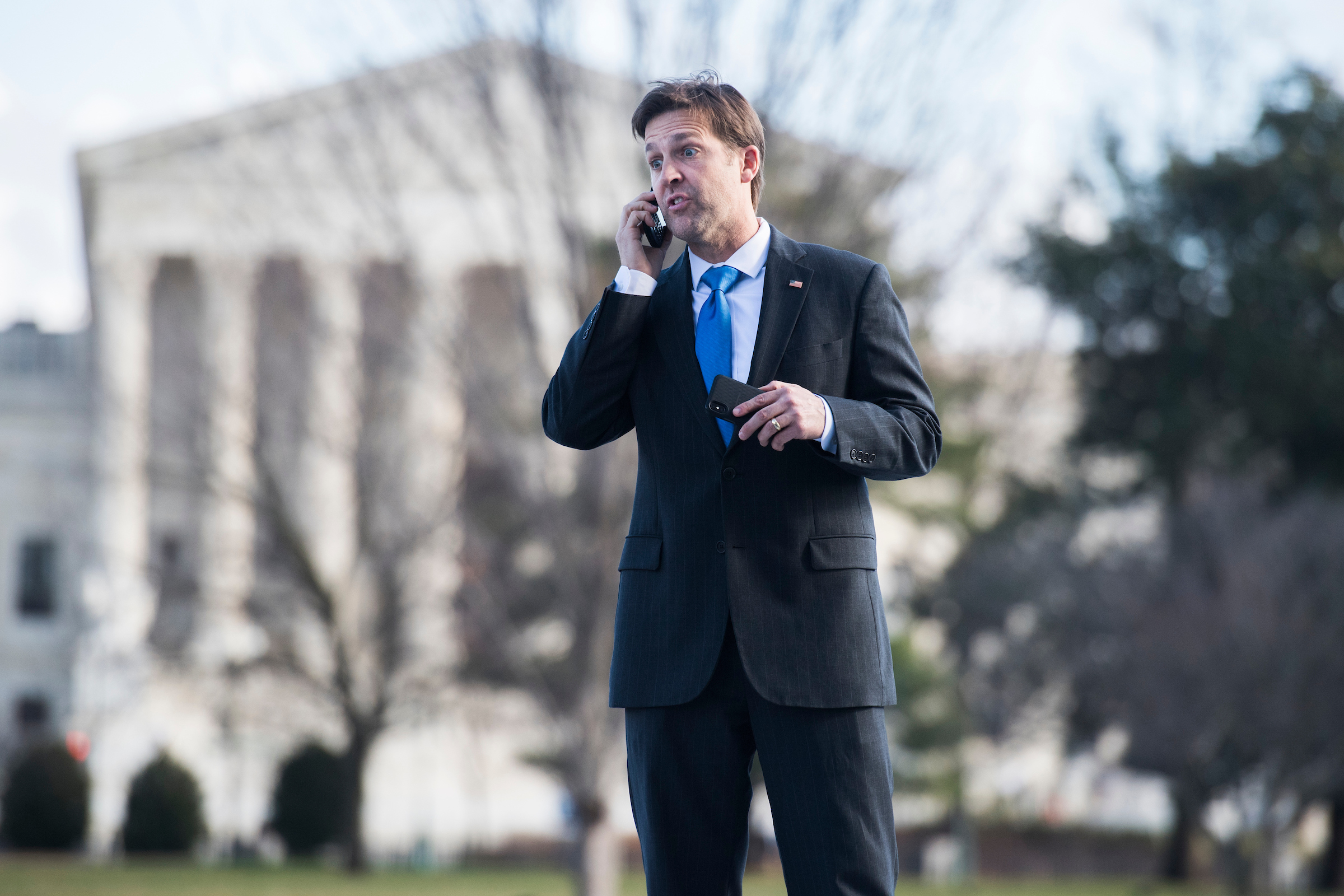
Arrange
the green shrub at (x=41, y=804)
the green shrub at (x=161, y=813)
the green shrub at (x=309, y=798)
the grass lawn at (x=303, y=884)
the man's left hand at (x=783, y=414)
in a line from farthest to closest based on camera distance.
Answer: the green shrub at (x=161, y=813) < the green shrub at (x=309, y=798) < the green shrub at (x=41, y=804) < the grass lawn at (x=303, y=884) < the man's left hand at (x=783, y=414)

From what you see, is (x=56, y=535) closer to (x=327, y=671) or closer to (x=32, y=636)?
(x=32, y=636)

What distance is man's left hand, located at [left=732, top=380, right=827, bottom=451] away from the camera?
2.56 meters

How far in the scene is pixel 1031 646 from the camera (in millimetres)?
27188

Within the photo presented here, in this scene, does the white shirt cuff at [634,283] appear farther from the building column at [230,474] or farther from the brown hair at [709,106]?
the building column at [230,474]

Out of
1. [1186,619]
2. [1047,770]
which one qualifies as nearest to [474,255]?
[1186,619]

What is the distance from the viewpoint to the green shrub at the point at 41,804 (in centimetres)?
2420

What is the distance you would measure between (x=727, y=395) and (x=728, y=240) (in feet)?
1.72

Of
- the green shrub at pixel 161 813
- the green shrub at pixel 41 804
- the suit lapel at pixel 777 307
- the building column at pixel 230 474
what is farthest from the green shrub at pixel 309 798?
the suit lapel at pixel 777 307

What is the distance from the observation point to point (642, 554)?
9.75ft

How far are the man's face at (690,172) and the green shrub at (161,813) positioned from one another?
963 inches

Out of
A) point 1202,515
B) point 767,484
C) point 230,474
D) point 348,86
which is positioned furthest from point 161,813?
point 767,484

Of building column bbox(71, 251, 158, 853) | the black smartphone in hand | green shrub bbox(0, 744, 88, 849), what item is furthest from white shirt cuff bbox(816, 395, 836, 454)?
green shrub bbox(0, 744, 88, 849)

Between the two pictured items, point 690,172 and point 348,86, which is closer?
point 690,172

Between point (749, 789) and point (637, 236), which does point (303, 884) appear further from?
point (637, 236)
